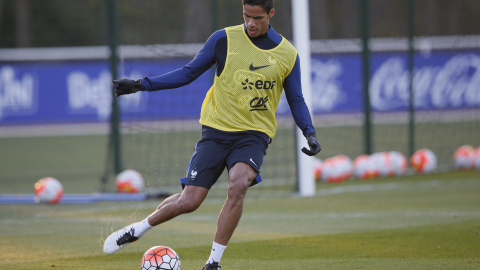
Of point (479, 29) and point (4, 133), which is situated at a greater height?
point (479, 29)

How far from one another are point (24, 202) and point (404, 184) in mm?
6198

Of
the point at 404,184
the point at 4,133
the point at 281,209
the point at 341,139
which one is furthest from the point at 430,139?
the point at 4,133

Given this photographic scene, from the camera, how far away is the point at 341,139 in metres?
20.5

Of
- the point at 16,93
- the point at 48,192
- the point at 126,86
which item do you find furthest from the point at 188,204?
the point at 16,93

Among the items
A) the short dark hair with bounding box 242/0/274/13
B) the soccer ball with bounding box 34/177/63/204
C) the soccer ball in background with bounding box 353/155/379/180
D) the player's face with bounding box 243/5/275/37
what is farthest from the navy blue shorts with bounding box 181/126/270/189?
the soccer ball in background with bounding box 353/155/379/180

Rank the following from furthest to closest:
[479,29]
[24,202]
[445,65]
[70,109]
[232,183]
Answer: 1. [70,109]
2. [445,65]
3. [479,29]
4. [24,202]
5. [232,183]

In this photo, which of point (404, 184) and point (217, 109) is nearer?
point (217, 109)

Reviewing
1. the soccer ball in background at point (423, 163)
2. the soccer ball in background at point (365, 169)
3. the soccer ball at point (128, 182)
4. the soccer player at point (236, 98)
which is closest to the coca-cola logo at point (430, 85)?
the soccer ball in background at point (423, 163)

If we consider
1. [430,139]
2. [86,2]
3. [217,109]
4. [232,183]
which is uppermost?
[86,2]

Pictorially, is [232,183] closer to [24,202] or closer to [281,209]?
[281,209]

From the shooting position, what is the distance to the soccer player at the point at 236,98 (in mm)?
6340

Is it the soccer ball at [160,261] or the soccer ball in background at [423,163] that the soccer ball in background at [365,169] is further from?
the soccer ball at [160,261]

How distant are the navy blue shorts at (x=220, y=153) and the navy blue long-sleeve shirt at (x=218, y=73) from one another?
39cm

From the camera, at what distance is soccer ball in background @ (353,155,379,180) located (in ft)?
46.8
